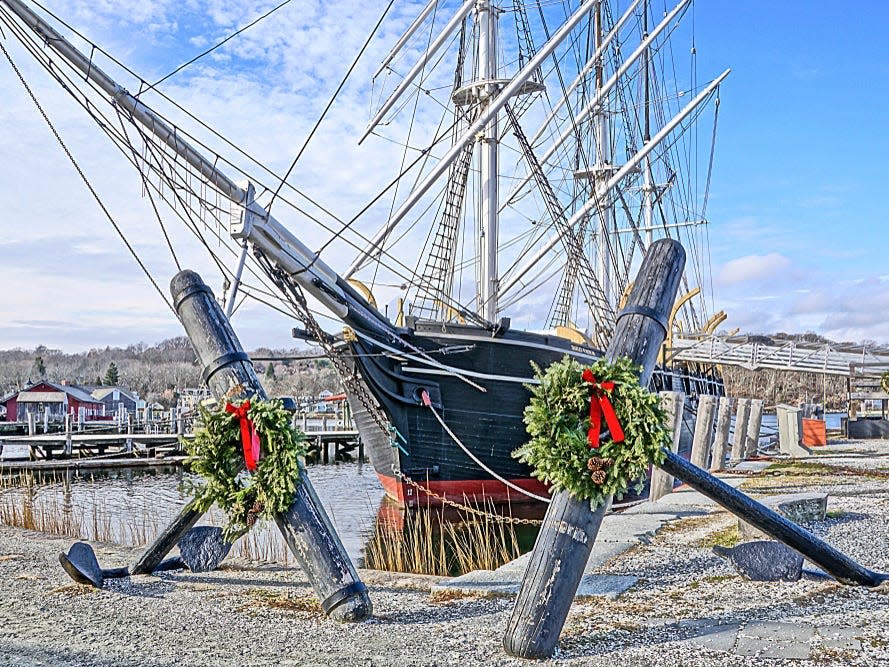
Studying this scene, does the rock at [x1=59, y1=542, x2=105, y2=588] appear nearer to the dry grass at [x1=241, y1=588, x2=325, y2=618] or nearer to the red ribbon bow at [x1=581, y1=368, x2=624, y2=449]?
the dry grass at [x1=241, y1=588, x2=325, y2=618]

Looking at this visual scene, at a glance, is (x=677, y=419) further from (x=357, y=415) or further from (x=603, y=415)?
(x=603, y=415)

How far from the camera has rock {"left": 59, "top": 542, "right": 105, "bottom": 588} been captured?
686 centimetres

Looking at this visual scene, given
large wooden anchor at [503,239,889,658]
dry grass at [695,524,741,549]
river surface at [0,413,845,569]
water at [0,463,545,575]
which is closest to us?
large wooden anchor at [503,239,889,658]

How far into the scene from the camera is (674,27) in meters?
31.2

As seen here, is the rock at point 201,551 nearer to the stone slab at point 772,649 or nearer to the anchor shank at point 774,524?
the anchor shank at point 774,524

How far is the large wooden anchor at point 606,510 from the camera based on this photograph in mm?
4902

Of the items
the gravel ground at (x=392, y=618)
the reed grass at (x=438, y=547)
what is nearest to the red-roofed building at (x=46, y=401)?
the reed grass at (x=438, y=547)

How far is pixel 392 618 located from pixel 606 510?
1810 mm

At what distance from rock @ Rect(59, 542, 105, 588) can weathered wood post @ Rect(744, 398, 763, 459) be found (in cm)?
1831

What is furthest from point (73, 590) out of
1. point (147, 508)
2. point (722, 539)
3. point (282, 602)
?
point (147, 508)

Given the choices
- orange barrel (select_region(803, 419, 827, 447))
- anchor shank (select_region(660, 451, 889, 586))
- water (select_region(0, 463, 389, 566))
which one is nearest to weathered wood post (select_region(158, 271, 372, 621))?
anchor shank (select_region(660, 451, 889, 586))

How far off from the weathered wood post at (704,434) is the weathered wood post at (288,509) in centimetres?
1040

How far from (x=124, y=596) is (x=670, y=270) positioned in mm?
4924

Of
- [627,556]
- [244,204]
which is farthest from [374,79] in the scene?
[627,556]
